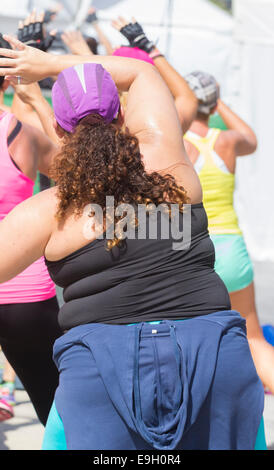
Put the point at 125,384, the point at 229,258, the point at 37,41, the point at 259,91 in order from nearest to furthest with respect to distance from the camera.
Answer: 1. the point at 125,384
2. the point at 37,41
3. the point at 229,258
4. the point at 259,91

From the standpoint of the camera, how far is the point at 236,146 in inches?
163

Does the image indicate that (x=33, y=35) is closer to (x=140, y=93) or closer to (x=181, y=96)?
(x=181, y=96)

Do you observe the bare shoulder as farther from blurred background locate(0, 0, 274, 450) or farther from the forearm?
blurred background locate(0, 0, 274, 450)

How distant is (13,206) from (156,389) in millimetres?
1310

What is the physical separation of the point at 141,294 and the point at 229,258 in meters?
2.22

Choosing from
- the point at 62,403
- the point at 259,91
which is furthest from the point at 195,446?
the point at 259,91

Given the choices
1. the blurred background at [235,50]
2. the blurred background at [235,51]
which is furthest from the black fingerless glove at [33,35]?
the blurred background at [235,50]

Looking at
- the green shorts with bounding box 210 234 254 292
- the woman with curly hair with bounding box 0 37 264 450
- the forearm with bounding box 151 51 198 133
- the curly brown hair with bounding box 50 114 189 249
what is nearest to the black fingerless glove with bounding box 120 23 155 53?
the forearm with bounding box 151 51 198 133

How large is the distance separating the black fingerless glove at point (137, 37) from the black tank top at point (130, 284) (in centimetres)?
197

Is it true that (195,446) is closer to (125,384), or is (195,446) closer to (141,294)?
(125,384)

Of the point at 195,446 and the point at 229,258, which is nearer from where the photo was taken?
the point at 195,446

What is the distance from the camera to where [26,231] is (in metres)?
1.75

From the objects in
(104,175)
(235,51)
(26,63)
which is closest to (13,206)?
(26,63)

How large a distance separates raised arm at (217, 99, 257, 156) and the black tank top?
7.92 ft
